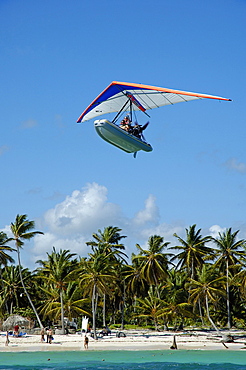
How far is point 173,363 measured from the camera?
30.9m

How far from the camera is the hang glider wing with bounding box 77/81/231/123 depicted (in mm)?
29312

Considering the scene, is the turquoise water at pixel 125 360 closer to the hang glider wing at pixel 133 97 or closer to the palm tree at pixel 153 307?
the palm tree at pixel 153 307

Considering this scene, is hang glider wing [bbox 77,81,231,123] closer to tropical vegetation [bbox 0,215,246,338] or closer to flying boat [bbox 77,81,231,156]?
flying boat [bbox 77,81,231,156]

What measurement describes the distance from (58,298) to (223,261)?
54.9 feet

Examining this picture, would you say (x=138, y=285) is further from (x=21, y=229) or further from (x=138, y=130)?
(x=138, y=130)

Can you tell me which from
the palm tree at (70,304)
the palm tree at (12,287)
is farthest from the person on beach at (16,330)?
the palm tree at (12,287)

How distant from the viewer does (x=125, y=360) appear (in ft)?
106

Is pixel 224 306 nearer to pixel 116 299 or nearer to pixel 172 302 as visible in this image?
pixel 172 302

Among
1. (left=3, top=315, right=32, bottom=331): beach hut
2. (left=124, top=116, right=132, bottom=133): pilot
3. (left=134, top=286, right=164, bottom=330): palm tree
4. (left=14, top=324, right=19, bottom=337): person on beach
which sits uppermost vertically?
(left=124, top=116, right=132, bottom=133): pilot

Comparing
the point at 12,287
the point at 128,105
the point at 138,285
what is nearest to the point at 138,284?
the point at 138,285

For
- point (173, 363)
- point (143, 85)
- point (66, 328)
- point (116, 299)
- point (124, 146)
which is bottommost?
point (173, 363)

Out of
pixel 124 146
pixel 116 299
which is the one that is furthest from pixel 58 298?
pixel 124 146

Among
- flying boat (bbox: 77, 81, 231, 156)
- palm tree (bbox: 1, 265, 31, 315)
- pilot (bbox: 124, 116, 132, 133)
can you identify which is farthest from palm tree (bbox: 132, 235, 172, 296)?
pilot (bbox: 124, 116, 132, 133)

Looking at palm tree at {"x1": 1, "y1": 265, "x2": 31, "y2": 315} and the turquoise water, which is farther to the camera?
palm tree at {"x1": 1, "y1": 265, "x2": 31, "y2": 315}
